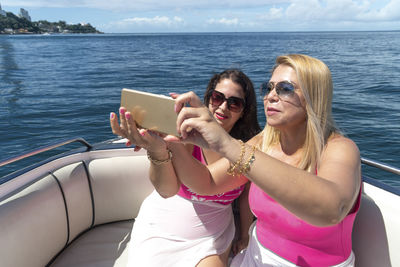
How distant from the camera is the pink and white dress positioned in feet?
5.71

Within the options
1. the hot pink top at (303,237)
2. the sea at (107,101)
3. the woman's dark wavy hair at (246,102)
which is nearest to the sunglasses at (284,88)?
the hot pink top at (303,237)

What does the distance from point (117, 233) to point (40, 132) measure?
6.81 m

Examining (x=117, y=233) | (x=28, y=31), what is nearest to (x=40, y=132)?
(x=117, y=233)

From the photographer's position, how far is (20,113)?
31.9 ft

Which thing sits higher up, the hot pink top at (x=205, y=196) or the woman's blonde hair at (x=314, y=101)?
the woman's blonde hair at (x=314, y=101)

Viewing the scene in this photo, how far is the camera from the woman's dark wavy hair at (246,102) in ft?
6.55

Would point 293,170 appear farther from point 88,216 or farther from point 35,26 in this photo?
point 35,26

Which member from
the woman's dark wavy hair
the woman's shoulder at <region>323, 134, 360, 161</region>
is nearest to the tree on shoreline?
the woman's dark wavy hair

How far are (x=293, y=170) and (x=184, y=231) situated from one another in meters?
1.01

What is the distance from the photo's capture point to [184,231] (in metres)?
1.81

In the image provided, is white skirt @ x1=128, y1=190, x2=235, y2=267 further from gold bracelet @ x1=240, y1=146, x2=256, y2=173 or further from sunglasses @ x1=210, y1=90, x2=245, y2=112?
gold bracelet @ x1=240, y1=146, x2=256, y2=173

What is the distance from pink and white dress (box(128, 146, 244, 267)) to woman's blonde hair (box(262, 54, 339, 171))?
545 mm

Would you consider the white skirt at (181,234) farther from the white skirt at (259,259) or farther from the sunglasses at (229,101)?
the sunglasses at (229,101)

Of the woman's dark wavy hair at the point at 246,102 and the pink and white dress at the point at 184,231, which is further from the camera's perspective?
the woman's dark wavy hair at the point at 246,102
